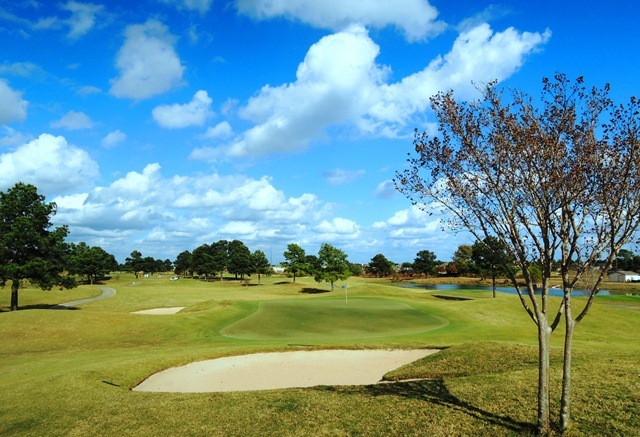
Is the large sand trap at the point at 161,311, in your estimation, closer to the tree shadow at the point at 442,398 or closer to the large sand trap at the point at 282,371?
the large sand trap at the point at 282,371

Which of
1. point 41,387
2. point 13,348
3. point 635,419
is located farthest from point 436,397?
point 13,348

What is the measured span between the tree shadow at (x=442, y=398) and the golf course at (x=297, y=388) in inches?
1.9

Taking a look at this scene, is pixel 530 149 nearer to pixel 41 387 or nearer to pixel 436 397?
pixel 436 397

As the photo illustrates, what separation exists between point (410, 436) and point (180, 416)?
7124mm

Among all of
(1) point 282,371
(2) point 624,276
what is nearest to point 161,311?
(1) point 282,371

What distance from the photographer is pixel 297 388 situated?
15.9 metres

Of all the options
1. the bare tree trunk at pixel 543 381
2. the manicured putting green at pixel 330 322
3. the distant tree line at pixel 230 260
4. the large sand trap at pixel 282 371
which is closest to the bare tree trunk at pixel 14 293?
the manicured putting green at pixel 330 322

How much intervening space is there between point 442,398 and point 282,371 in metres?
11.0

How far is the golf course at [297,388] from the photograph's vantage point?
1113 cm

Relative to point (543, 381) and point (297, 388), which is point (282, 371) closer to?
point (297, 388)

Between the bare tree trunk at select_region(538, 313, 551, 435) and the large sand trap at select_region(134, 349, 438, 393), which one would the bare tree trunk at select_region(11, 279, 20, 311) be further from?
the bare tree trunk at select_region(538, 313, 551, 435)

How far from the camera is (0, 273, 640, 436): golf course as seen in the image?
11133 millimetres

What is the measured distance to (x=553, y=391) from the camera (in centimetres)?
1230

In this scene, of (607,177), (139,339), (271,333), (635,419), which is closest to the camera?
(607,177)
